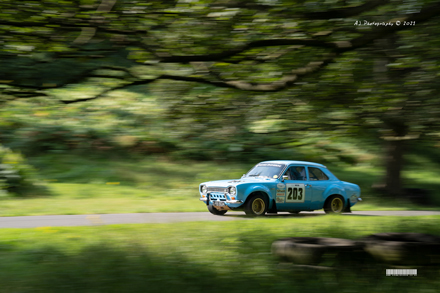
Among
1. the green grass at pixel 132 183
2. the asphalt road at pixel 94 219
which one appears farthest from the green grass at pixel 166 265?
the green grass at pixel 132 183

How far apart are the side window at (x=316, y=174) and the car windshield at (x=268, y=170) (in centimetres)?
93

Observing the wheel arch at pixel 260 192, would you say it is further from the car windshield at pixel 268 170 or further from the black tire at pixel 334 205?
the black tire at pixel 334 205

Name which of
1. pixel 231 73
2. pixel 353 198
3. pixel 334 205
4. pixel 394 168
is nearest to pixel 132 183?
pixel 334 205

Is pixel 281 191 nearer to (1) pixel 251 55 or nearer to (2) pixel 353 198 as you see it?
(2) pixel 353 198

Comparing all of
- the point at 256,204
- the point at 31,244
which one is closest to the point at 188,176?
the point at 256,204

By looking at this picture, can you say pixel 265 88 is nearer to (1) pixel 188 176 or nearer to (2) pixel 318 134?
(2) pixel 318 134

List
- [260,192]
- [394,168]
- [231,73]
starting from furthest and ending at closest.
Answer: [394,168]
[260,192]
[231,73]

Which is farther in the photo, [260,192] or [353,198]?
[353,198]

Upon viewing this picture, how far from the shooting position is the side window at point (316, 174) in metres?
13.0

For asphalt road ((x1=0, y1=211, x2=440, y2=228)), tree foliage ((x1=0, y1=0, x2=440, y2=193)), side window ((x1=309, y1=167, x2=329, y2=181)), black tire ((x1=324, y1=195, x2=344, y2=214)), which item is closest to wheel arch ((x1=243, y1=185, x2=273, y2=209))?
asphalt road ((x1=0, y1=211, x2=440, y2=228))

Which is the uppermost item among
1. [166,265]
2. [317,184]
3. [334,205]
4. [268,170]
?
[268,170]

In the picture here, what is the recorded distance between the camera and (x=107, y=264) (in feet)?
19.3

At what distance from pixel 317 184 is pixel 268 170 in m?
1.39

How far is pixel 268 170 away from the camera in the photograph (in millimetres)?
12680
